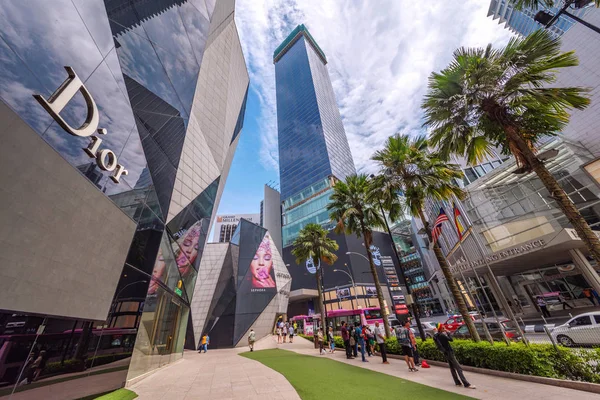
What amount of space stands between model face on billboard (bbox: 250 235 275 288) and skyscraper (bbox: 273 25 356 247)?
108 feet

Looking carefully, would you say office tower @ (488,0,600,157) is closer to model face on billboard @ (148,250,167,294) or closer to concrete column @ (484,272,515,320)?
concrete column @ (484,272,515,320)

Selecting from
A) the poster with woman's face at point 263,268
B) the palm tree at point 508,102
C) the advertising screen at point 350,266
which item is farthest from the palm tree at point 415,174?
the advertising screen at point 350,266

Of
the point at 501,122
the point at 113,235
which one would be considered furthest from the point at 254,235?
the point at 501,122

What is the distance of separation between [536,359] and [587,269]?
17.7 m

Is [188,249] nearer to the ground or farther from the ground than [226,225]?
nearer to the ground

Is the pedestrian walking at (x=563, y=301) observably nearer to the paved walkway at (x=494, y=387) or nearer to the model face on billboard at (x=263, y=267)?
the paved walkway at (x=494, y=387)

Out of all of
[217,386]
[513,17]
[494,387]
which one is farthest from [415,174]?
[513,17]

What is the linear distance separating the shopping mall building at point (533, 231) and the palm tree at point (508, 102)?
11.6 metres

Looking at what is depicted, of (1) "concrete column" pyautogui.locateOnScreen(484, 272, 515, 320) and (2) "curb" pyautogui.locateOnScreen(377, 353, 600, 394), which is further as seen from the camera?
(1) "concrete column" pyautogui.locateOnScreen(484, 272, 515, 320)

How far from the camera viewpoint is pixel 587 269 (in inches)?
688

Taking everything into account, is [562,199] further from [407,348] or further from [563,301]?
[563,301]

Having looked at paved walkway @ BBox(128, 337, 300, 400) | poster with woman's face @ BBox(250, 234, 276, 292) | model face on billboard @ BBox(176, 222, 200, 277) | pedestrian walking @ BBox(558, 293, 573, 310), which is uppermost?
poster with woman's face @ BBox(250, 234, 276, 292)

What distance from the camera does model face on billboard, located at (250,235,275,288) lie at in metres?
31.4

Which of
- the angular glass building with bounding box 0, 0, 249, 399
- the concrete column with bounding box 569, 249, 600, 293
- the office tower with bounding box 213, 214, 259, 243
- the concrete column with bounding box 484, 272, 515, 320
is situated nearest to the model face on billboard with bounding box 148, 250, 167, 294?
the angular glass building with bounding box 0, 0, 249, 399
